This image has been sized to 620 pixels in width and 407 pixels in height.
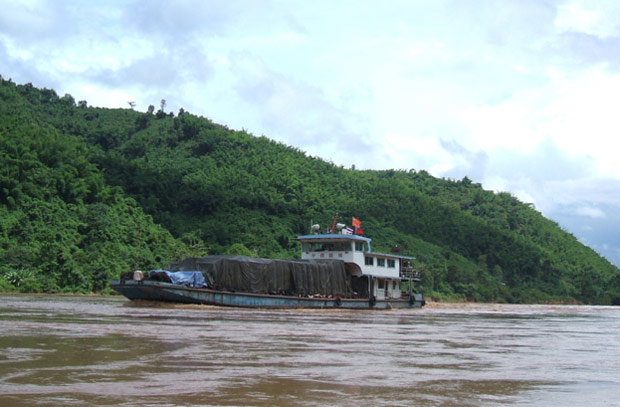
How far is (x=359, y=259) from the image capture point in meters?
38.3

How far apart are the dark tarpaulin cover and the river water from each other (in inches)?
536

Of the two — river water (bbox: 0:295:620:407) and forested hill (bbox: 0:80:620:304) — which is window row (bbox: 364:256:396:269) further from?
river water (bbox: 0:295:620:407)

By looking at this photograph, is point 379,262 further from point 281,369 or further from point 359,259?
point 281,369

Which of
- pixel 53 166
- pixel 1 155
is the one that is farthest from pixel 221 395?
pixel 53 166

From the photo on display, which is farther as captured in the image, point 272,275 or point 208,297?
point 272,275

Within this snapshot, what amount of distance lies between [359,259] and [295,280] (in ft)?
18.3

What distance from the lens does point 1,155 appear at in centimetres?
5181

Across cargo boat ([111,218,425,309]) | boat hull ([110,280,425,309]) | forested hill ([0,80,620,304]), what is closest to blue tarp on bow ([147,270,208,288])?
cargo boat ([111,218,425,309])

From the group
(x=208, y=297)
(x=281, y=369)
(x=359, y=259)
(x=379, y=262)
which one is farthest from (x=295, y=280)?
(x=281, y=369)

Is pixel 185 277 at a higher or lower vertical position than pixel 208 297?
higher

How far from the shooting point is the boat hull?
89.8 ft

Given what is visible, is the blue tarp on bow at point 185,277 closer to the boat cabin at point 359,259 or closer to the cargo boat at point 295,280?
the cargo boat at point 295,280

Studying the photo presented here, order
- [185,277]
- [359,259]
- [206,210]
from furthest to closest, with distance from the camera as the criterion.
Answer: [206,210] → [359,259] → [185,277]

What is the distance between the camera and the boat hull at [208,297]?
27.4m
